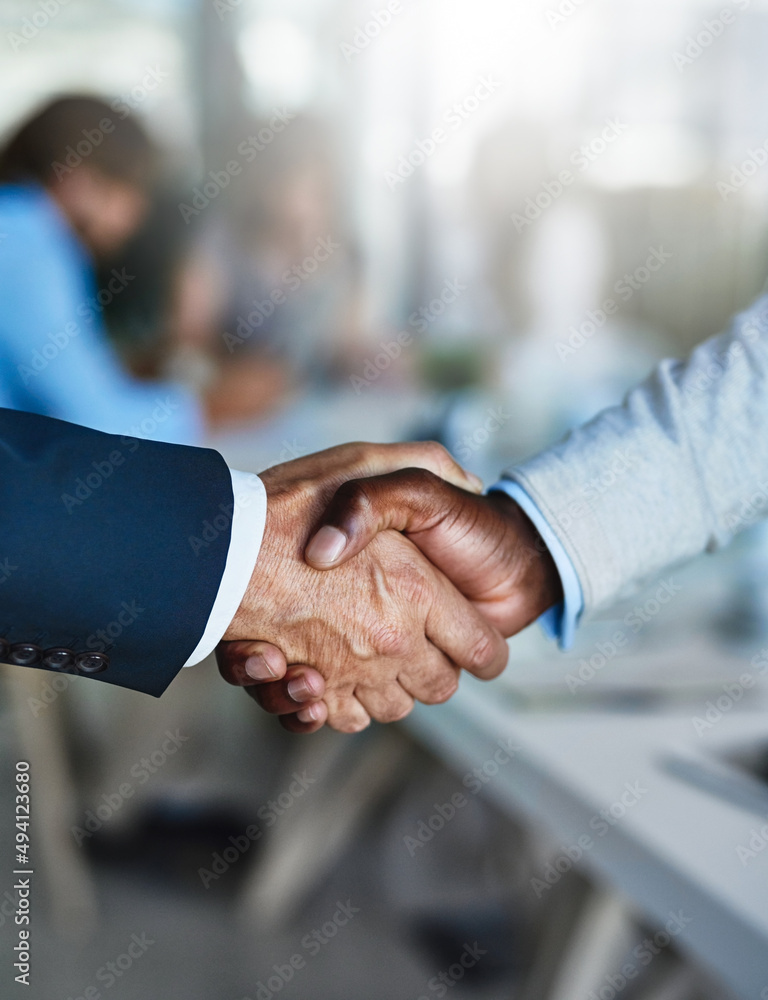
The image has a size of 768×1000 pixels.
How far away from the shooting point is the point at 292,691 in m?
0.93

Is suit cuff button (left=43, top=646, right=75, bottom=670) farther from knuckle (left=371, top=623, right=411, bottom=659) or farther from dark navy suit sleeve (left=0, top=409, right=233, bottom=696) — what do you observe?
knuckle (left=371, top=623, right=411, bottom=659)

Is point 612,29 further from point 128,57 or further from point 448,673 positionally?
point 448,673

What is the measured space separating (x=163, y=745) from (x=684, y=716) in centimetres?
187

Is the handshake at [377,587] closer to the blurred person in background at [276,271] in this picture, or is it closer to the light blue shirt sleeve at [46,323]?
the light blue shirt sleeve at [46,323]

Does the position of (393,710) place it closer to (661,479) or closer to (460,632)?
(460,632)

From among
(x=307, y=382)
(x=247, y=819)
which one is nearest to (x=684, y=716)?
(x=247, y=819)

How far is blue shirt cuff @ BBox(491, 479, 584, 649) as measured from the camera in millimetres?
1011

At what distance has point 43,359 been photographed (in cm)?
170
